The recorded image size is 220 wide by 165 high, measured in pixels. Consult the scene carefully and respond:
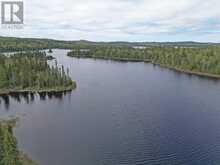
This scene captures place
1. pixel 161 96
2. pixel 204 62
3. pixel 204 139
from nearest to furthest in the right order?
pixel 204 139 < pixel 161 96 < pixel 204 62

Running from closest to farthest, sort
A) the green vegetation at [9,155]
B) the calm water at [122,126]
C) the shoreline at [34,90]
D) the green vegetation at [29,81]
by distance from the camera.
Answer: the green vegetation at [9,155] < the calm water at [122,126] < the shoreline at [34,90] < the green vegetation at [29,81]

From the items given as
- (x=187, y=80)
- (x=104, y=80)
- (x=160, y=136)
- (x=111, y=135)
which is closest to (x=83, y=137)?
(x=111, y=135)

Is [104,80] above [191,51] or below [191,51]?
below

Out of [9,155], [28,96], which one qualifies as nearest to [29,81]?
[28,96]

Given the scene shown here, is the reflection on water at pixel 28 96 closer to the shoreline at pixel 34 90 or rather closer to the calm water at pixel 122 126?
the calm water at pixel 122 126

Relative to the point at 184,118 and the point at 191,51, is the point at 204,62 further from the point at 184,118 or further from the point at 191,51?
the point at 184,118

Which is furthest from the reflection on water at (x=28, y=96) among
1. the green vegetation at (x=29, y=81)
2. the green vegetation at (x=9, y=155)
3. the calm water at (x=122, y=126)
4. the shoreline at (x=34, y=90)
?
the green vegetation at (x=9, y=155)

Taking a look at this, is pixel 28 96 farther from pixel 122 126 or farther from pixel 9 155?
→ pixel 9 155

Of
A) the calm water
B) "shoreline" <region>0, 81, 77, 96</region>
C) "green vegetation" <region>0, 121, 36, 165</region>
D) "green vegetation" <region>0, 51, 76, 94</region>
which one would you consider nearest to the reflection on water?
the calm water
